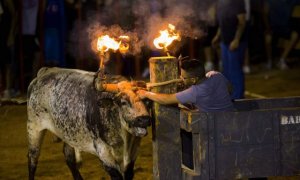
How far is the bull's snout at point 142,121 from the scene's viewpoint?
19.9 feet

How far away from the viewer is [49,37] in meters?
A: 14.0

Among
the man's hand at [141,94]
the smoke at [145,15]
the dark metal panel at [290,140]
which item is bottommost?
the dark metal panel at [290,140]

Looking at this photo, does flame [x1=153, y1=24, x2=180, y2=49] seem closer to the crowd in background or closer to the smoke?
the crowd in background

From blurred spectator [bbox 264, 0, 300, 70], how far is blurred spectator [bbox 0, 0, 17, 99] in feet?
19.7

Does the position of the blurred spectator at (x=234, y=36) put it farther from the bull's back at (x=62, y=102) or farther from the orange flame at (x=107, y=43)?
the orange flame at (x=107, y=43)

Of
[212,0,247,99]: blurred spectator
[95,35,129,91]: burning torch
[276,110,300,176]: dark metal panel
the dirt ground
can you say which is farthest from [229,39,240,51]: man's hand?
[276,110,300,176]: dark metal panel

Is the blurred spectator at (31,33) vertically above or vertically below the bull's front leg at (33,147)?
above

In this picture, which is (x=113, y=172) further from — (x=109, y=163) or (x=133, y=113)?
(x=133, y=113)

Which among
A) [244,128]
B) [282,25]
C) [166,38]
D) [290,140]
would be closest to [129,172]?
[166,38]

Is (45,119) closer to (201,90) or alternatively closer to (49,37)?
(201,90)

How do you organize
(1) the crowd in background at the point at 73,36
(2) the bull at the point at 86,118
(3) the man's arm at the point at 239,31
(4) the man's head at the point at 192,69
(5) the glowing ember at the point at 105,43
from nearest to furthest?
(4) the man's head at the point at 192,69 → (2) the bull at the point at 86,118 → (5) the glowing ember at the point at 105,43 → (3) the man's arm at the point at 239,31 → (1) the crowd in background at the point at 73,36

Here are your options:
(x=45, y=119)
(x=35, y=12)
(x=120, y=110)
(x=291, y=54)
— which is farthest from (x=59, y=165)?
(x=291, y=54)

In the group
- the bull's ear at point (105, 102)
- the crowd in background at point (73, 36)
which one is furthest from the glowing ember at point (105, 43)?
the crowd in background at point (73, 36)

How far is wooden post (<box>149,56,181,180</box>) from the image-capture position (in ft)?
20.0
